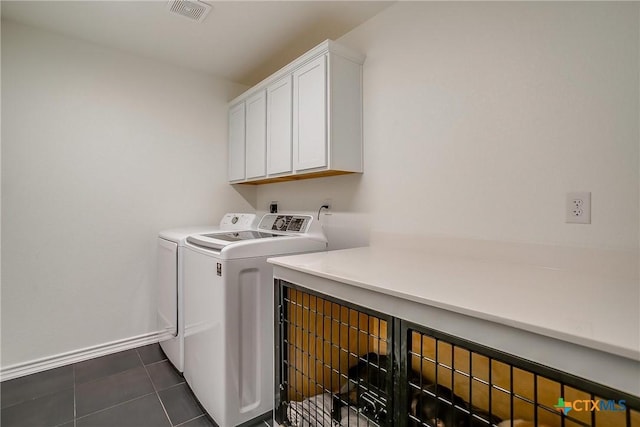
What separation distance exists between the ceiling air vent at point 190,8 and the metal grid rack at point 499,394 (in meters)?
2.17

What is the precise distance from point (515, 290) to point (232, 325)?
1.26 meters

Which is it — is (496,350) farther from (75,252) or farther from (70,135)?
(70,135)

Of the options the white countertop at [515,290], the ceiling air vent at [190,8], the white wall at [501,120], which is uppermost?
the ceiling air vent at [190,8]

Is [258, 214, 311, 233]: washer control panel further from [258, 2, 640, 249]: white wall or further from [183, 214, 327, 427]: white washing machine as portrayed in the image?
[258, 2, 640, 249]: white wall

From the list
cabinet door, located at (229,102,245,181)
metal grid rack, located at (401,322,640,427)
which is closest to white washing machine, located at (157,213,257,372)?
cabinet door, located at (229,102,245,181)

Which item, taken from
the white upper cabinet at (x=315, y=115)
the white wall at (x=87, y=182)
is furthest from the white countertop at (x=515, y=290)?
the white wall at (x=87, y=182)

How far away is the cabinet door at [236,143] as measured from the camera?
9.06 ft

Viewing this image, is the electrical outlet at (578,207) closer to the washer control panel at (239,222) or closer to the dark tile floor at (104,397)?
the dark tile floor at (104,397)

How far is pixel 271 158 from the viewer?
2.36m

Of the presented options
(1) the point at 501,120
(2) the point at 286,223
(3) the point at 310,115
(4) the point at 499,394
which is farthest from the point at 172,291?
(1) the point at 501,120

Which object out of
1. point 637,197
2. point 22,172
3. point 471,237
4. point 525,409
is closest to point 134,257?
point 22,172

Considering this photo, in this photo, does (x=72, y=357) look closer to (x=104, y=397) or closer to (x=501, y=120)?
(x=104, y=397)

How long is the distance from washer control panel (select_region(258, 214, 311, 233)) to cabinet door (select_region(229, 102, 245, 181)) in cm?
59

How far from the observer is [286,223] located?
2229 millimetres
